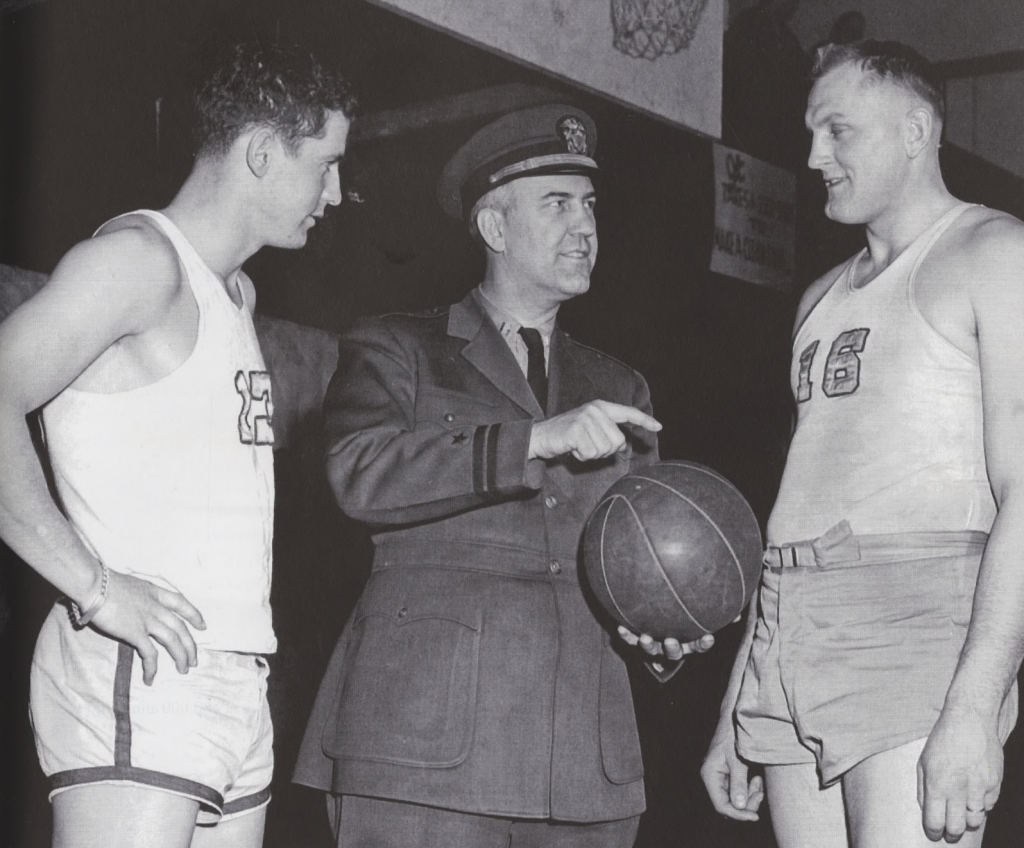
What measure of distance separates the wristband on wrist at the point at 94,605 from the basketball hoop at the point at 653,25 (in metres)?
3.22

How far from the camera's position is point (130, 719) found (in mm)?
2131

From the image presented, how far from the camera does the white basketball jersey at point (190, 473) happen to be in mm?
2221

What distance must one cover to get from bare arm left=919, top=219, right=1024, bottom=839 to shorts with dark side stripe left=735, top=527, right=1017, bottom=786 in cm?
9

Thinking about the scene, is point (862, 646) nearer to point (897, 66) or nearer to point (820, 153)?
point (820, 153)

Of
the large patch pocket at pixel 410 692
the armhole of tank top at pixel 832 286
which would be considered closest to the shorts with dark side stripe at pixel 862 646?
the armhole of tank top at pixel 832 286

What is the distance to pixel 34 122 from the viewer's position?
452cm

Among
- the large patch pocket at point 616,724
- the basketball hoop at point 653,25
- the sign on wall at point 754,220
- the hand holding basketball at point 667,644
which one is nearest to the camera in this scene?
the hand holding basketball at point 667,644

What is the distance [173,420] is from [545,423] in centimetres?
97

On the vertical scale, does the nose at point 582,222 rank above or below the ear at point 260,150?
above

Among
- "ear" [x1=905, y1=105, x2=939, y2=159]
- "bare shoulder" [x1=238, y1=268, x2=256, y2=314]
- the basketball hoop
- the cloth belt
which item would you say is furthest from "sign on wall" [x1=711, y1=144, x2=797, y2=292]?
"bare shoulder" [x1=238, y1=268, x2=256, y2=314]

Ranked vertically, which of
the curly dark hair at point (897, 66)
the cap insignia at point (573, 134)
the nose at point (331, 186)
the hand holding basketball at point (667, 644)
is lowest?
the hand holding basketball at point (667, 644)

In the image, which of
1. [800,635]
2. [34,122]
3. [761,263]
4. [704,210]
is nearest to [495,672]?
[800,635]

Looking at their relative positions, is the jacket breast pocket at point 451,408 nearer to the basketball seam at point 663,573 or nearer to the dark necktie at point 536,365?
A: the dark necktie at point 536,365

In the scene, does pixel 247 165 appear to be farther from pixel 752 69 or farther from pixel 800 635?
pixel 752 69
